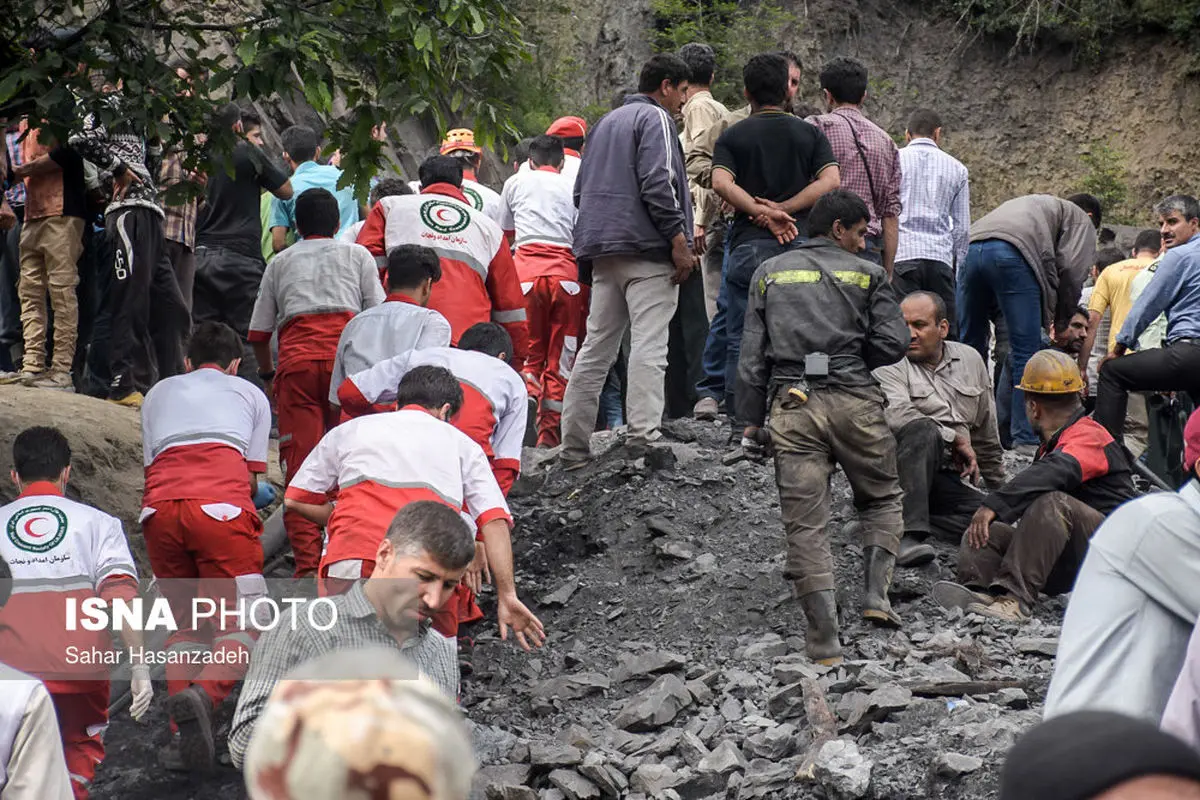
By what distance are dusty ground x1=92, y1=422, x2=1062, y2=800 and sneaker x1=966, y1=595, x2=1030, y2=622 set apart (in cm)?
9

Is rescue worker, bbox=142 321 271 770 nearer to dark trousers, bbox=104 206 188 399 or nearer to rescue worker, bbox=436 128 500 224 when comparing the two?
dark trousers, bbox=104 206 188 399

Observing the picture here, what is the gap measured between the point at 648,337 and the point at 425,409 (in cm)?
299

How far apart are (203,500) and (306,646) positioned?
8.98 feet

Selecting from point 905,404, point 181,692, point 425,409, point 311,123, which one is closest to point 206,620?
point 181,692

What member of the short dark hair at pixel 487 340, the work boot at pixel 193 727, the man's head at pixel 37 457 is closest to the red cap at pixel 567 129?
the short dark hair at pixel 487 340

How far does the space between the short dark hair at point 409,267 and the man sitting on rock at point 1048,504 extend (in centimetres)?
293

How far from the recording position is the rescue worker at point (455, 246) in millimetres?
7980

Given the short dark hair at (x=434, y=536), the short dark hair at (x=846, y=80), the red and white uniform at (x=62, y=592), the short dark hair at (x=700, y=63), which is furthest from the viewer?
the short dark hair at (x=700, y=63)

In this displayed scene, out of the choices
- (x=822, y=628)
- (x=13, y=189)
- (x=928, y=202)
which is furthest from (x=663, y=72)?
(x=13, y=189)

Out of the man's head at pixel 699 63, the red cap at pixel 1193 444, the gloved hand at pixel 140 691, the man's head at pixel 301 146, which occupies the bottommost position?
the gloved hand at pixel 140 691

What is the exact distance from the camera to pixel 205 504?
6.40m

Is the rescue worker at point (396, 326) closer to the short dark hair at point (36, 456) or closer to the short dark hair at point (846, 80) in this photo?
the short dark hair at point (36, 456)

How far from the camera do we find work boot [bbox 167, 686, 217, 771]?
229 inches

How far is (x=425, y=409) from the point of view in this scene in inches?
214
